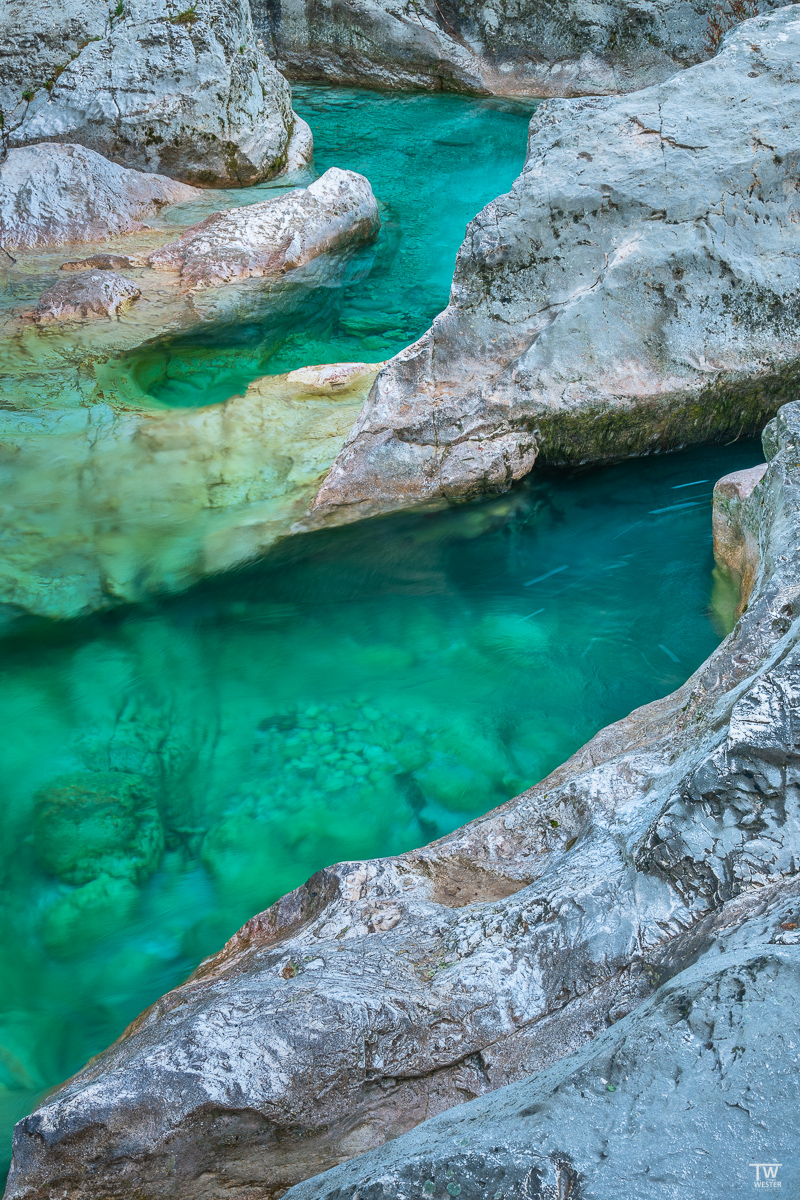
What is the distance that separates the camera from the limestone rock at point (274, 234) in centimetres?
674

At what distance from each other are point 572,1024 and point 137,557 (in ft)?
9.85

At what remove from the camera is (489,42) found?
12.0 metres

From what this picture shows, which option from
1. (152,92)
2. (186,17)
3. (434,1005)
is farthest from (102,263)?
(434,1005)

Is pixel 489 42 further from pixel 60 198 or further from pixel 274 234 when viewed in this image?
pixel 60 198

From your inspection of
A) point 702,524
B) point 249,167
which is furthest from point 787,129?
point 249,167

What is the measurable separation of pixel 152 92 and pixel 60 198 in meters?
1.62

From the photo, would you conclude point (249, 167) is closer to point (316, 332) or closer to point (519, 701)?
point (316, 332)

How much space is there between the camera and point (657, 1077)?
121 cm

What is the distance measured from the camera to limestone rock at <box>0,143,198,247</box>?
6.91 metres

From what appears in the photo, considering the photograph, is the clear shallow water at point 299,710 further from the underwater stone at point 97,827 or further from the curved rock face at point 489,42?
the curved rock face at point 489,42

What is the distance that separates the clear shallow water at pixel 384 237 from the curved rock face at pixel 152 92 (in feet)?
4.93

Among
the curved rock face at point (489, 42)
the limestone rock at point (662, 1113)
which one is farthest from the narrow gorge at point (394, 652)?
the curved rock face at point (489, 42)

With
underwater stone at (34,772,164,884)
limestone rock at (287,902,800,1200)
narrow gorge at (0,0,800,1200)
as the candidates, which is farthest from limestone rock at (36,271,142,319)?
limestone rock at (287,902,800,1200)

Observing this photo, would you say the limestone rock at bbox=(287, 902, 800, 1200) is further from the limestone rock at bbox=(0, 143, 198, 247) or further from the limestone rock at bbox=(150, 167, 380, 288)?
the limestone rock at bbox=(0, 143, 198, 247)
